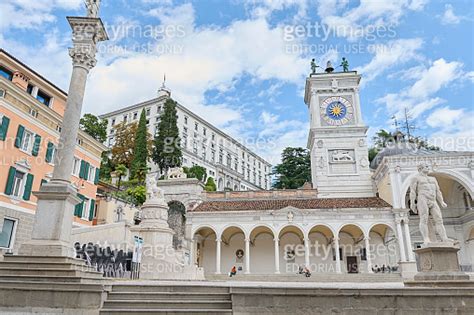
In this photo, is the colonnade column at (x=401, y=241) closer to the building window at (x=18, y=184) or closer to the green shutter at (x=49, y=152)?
the green shutter at (x=49, y=152)

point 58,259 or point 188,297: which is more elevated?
point 58,259

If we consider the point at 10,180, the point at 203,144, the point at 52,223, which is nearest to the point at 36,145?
the point at 10,180

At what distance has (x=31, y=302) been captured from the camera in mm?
6438

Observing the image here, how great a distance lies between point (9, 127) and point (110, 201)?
12326 millimetres

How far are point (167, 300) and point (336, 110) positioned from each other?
30.4m

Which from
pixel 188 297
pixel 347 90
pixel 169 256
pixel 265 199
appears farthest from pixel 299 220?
pixel 188 297

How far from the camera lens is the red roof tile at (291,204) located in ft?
85.8

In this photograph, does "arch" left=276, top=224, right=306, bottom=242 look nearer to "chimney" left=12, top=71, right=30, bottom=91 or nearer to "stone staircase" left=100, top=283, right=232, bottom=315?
"stone staircase" left=100, top=283, right=232, bottom=315

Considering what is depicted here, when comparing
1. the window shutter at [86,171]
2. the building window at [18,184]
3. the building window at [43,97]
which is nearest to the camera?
the building window at [18,184]

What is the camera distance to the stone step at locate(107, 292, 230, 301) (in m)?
6.74

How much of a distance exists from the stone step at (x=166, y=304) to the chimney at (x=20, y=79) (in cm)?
1910

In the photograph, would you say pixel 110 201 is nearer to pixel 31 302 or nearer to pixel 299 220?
pixel 299 220

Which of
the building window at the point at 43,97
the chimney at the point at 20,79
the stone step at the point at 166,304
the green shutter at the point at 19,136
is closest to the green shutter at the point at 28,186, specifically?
the green shutter at the point at 19,136

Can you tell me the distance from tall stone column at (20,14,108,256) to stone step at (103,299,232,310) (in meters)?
2.13
